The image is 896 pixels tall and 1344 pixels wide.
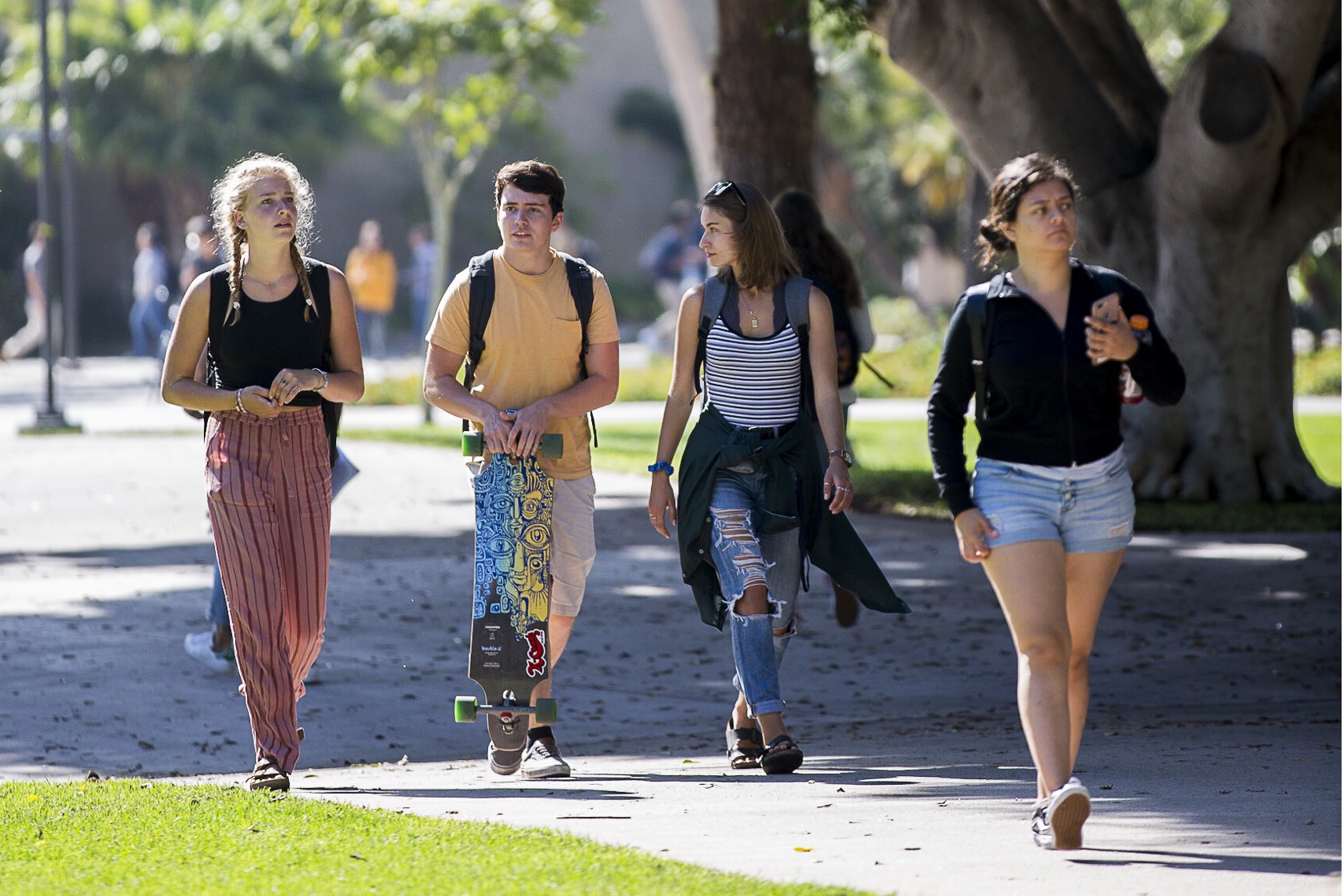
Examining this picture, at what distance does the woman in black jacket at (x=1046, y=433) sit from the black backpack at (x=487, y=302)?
1.50 metres

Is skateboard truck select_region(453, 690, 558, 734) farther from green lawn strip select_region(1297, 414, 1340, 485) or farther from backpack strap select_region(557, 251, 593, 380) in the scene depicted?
green lawn strip select_region(1297, 414, 1340, 485)

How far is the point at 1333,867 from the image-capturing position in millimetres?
4746

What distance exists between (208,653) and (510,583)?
2.31 m

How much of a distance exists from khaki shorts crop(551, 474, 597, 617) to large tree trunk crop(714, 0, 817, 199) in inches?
313

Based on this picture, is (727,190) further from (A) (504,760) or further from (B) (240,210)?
(A) (504,760)

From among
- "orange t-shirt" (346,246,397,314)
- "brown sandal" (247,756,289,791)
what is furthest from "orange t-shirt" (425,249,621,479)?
"orange t-shirt" (346,246,397,314)

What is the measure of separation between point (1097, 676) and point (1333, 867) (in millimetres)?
4015

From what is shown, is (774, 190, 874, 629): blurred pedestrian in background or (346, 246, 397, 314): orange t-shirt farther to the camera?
(346, 246, 397, 314): orange t-shirt

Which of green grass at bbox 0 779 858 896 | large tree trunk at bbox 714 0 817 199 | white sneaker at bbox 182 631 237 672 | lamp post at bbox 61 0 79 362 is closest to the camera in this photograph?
green grass at bbox 0 779 858 896

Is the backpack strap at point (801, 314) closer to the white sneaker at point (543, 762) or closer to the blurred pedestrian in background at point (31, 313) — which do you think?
the white sneaker at point (543, 762)

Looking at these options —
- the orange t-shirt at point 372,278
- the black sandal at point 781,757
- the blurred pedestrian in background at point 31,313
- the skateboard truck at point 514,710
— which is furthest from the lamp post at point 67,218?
the black sandal at point 781,757

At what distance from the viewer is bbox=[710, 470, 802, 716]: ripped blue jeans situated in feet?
21.1

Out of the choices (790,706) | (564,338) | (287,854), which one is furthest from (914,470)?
(287,854)

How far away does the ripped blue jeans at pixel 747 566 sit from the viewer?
21.1 ft
